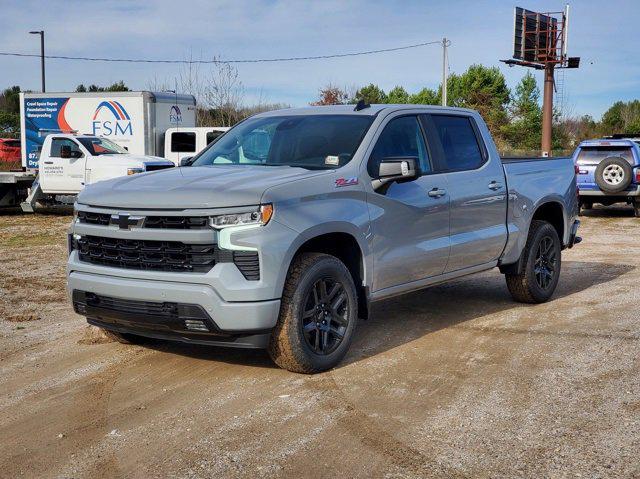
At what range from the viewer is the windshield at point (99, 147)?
18781 millimetres

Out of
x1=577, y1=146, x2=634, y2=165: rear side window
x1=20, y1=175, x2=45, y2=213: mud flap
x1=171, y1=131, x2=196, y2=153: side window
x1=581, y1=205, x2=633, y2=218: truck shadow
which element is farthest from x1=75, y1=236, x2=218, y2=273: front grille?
x1=171, y1=131, x2=196, y2=153: side window

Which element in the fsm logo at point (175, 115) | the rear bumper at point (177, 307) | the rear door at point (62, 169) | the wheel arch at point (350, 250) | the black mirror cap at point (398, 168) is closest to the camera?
the rear bumper at point (177, 307)

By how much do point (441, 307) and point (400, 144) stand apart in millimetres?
2113

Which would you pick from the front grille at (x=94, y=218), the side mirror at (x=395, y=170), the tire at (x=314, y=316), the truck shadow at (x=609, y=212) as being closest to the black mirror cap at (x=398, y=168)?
→ the side mirror at (x=395, y=170)

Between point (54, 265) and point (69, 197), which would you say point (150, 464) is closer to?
point (54, 265)

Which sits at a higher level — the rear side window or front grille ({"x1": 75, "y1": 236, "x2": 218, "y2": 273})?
the rear side window

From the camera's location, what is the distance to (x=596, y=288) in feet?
29.7

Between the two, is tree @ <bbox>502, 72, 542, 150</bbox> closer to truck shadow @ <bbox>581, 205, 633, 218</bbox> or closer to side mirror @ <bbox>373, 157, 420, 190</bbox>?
truck shadow @ <bbox>581, 205, 633, 218</bbox>

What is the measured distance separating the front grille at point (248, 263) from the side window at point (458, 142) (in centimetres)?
246

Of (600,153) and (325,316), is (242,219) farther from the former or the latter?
(600,153)

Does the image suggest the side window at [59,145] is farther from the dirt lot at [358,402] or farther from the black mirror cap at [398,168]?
the black mirror cap at [398,168]

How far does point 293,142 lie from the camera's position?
6391mm

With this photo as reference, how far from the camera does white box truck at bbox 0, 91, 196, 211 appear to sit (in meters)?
22.0

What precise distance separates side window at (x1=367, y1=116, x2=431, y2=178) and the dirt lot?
1419 millimetres
